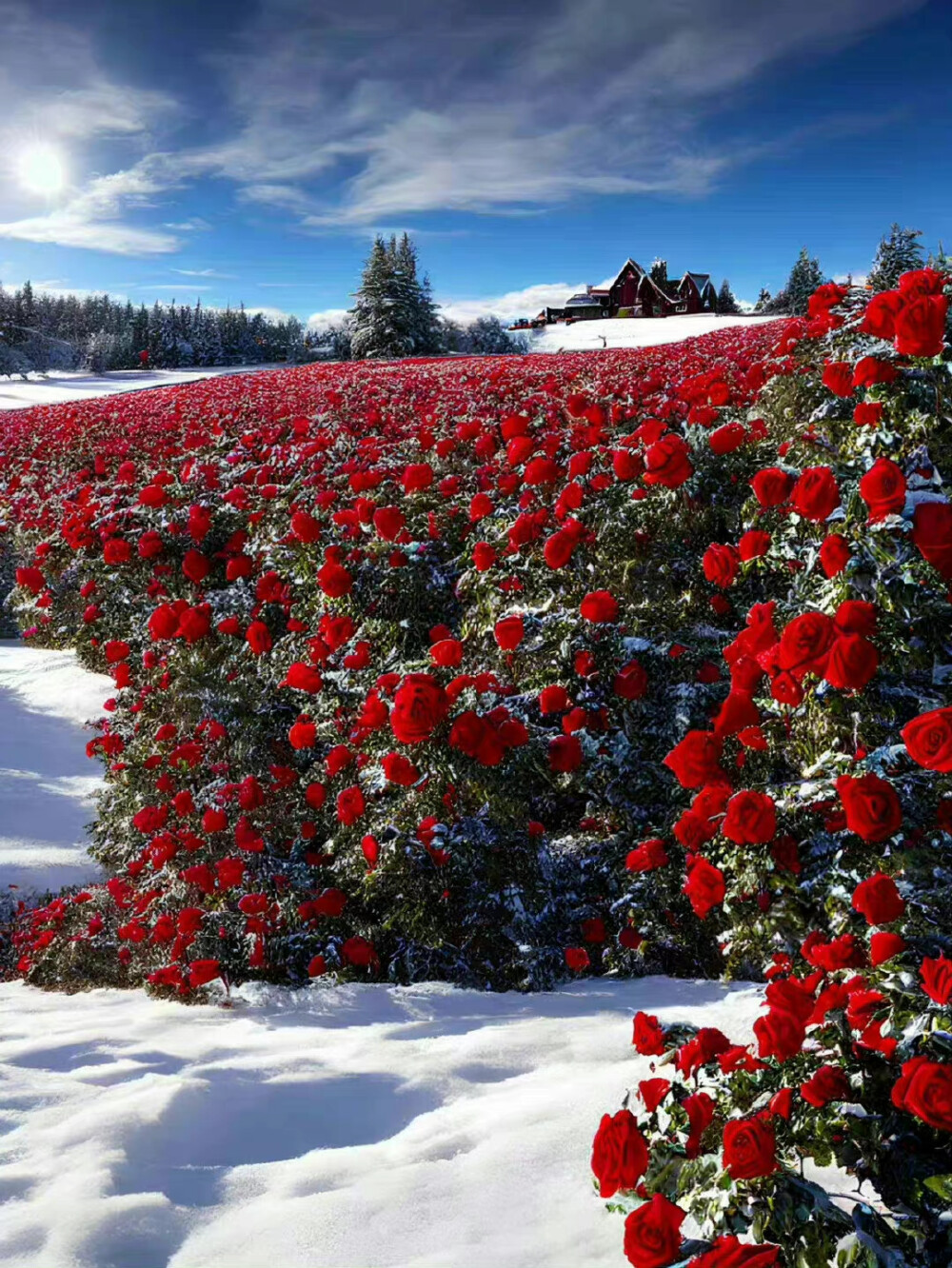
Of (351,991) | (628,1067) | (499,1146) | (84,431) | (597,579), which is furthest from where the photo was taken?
(84,431)

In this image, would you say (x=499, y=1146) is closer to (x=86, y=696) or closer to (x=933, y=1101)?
(x=933, y=1101)

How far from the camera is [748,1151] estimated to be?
141 cm

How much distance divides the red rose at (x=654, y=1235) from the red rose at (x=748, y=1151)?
128mm

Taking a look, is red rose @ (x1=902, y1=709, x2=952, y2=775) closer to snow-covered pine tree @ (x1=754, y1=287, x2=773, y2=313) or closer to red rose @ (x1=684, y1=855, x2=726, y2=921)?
red rose @ (x1=684, y1=855, x2=726, y2=921)

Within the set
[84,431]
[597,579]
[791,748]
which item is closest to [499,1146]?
[791,748]

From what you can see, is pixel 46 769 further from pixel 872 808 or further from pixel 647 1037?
pixel 872 808

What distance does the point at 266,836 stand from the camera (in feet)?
13.6

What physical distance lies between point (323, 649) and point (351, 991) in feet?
5.83

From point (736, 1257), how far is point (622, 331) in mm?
45415

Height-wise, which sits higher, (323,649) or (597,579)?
(597,579)

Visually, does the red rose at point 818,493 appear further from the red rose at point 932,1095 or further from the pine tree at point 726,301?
the pine tree at point 726,301

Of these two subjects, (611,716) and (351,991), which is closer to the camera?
(351,991)

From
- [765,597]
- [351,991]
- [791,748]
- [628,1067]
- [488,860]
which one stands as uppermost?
[765,597]

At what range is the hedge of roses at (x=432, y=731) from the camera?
11.5 feet
